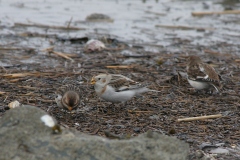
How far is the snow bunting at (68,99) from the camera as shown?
4984 millimetres

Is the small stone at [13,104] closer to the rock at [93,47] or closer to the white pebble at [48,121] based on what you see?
the white pebble at [48,121]

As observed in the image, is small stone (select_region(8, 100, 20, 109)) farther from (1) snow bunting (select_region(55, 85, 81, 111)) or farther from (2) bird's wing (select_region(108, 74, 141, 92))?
(2) bird's wing (select_region(108, 74, 141, 92))

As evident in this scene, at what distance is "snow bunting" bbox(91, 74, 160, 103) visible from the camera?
224 inches

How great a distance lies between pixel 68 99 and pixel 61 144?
7.51ft

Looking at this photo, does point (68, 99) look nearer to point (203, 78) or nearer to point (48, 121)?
point (48, 121)

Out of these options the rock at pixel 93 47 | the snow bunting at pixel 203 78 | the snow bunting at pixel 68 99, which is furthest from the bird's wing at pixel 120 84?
the rock at pixel 93 47

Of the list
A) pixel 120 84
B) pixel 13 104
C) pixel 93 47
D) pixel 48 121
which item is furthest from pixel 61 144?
pixel 93 47

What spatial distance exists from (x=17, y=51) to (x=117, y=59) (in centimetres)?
287

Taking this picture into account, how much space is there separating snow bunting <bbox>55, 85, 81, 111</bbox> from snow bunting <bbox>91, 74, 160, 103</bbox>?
1.85 feet

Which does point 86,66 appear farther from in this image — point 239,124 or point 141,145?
point 141,145

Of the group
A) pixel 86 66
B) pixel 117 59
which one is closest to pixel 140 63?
pixel 117 59

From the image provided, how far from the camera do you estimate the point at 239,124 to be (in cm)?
499

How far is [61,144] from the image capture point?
270cm

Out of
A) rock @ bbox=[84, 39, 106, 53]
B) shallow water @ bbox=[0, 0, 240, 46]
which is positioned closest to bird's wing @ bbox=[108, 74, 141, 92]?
rock @ bbox=[84, 39, 106, 53]
